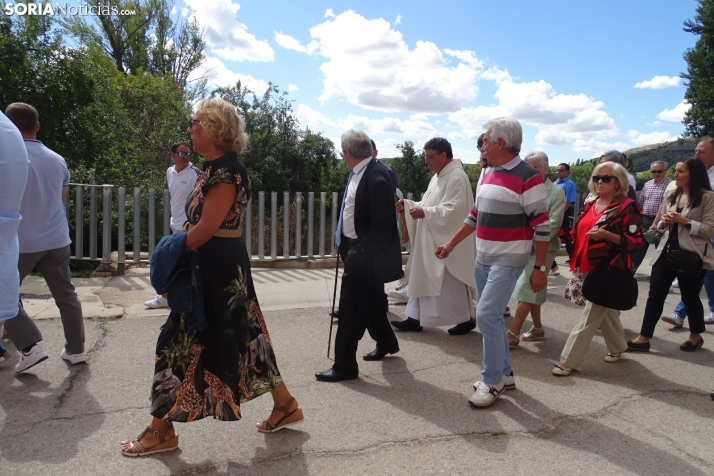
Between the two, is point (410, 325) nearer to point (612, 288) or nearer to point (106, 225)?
point (612, 288)

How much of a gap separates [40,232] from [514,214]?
11.0ft

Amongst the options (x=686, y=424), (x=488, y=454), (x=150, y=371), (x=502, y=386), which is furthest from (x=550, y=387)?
(x=150, y=371)

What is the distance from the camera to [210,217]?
10.1 feet

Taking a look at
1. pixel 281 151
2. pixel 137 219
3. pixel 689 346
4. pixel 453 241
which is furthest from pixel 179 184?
pixel 281 151

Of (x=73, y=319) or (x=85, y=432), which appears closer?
(x=85, y=432)

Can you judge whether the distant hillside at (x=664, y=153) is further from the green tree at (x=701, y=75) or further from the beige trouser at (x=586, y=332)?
the beige trouser at (x=586, y=332)

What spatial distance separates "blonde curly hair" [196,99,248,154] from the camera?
3127mm

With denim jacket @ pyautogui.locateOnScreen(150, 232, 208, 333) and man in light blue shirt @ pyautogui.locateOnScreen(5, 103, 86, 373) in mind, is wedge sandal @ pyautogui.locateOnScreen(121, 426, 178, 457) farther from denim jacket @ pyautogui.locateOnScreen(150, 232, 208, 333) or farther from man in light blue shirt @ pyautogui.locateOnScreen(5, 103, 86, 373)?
man in light blue shirt @ pyautogui.locateOnScreen(5, 103, 86, 373)

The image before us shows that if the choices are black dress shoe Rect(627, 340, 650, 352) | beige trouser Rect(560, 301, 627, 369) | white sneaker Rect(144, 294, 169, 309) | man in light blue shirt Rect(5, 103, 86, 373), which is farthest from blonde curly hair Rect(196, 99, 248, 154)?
black dress shoe Rect(627, 340, 650, 352)

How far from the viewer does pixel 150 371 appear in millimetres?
4551

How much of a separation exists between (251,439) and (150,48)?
3086cm

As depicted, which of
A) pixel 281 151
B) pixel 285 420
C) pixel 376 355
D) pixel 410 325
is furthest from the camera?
pixel 281 151

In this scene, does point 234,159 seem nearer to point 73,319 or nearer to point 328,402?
point 328,402

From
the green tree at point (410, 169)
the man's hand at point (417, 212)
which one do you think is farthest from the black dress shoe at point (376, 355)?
the green tree at point (410, 169)
